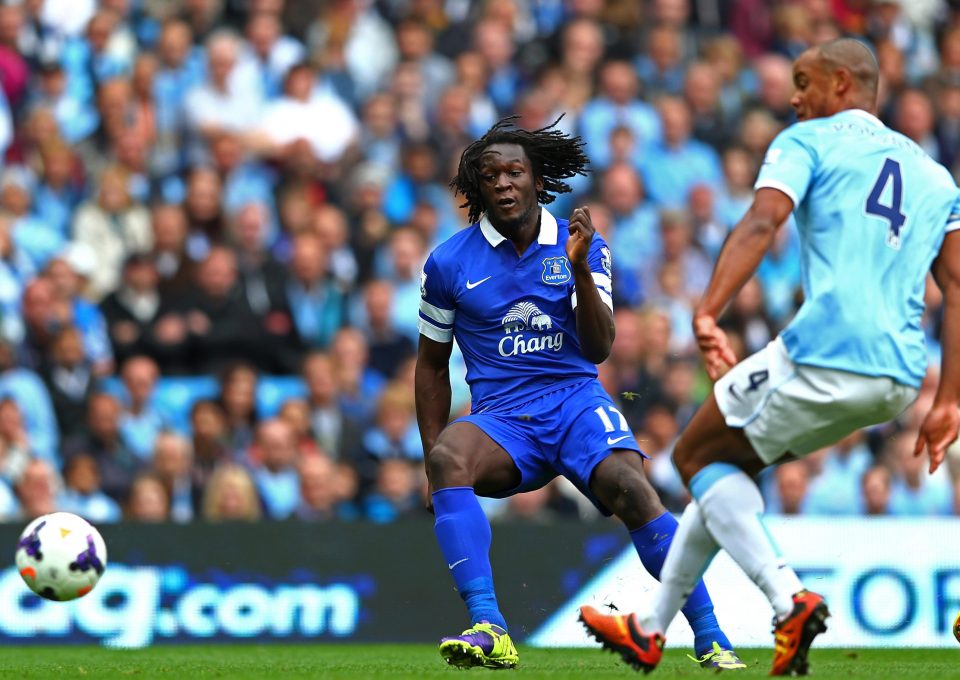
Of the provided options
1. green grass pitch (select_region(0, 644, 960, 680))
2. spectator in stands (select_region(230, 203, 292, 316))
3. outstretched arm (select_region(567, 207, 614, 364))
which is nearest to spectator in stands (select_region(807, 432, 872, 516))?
green grass pitch (select_region(0, 644, 960, 680))

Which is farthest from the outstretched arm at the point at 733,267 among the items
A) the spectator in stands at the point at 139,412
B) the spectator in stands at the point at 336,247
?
the spectator in stands at the point at 336,247

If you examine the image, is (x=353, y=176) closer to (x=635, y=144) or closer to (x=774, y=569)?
(x=635, y=144)

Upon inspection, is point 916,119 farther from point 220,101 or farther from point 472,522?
point 472,522

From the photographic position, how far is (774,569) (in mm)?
6102

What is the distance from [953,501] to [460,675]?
6944mm

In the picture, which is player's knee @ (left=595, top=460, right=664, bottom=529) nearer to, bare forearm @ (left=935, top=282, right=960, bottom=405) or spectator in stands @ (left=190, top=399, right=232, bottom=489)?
bare forearm @ (left=935, top=282, right=960, bottom=405)

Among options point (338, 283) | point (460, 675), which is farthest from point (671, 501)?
point (460, 675)

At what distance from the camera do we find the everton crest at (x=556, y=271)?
7.74 meters

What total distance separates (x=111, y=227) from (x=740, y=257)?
8422 mm

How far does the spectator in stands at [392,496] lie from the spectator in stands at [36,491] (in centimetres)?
224

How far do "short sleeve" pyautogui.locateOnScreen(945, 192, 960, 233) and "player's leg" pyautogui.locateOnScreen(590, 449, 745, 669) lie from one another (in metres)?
1.82

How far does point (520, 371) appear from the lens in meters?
7.75

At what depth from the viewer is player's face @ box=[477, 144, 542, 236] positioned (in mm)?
7742

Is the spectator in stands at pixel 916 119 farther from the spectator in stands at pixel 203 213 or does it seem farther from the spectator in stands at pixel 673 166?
the spectator in stands at pixel 203 213
